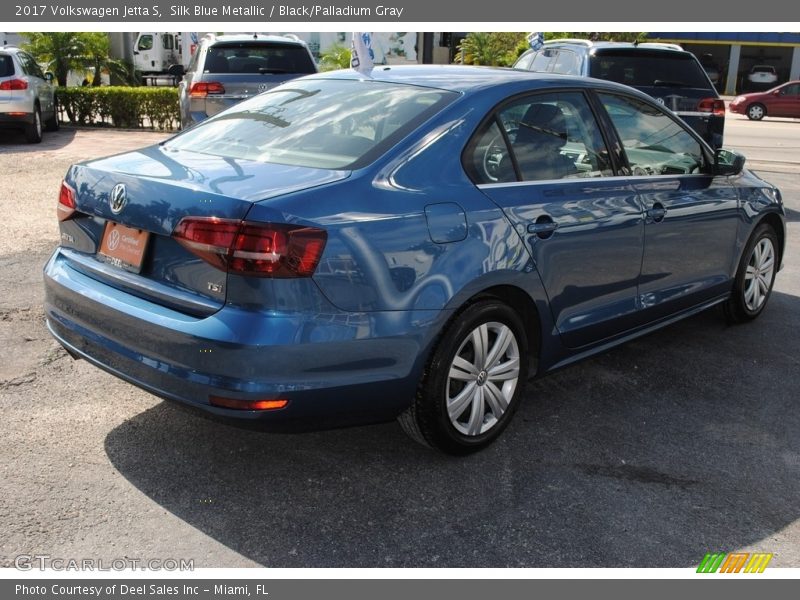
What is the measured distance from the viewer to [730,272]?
5.58 metres

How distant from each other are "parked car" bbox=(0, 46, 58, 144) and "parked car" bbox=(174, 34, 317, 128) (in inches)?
166

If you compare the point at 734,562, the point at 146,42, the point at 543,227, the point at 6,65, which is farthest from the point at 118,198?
the point at 146,42

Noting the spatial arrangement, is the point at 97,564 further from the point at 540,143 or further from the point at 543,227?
the point at 540,143

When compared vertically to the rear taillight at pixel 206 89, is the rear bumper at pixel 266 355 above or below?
below

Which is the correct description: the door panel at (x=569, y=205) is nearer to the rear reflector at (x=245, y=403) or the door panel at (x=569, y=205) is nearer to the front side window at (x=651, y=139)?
the front side window at (x=651, y=139)

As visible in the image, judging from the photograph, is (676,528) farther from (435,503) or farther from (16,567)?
(16,567)

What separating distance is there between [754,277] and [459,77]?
289 centimetres

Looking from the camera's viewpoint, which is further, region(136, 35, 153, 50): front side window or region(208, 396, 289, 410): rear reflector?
region(136, 35, 153, 50): front side window

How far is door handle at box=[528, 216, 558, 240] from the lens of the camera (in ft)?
12.8

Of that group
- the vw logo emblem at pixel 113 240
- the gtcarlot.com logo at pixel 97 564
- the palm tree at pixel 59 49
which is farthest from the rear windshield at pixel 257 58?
the palm tree at pixel 59 49

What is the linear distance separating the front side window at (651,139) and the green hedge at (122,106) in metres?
15.2

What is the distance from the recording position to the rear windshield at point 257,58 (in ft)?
37.3

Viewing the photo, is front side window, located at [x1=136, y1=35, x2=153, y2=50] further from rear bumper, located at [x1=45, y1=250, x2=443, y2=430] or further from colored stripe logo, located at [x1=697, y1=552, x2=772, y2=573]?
colored stripe logo, located at [x1=697, y1=552, x2=772, y2=573]

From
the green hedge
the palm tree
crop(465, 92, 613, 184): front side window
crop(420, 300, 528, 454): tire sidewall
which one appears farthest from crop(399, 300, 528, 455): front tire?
the palm tree
